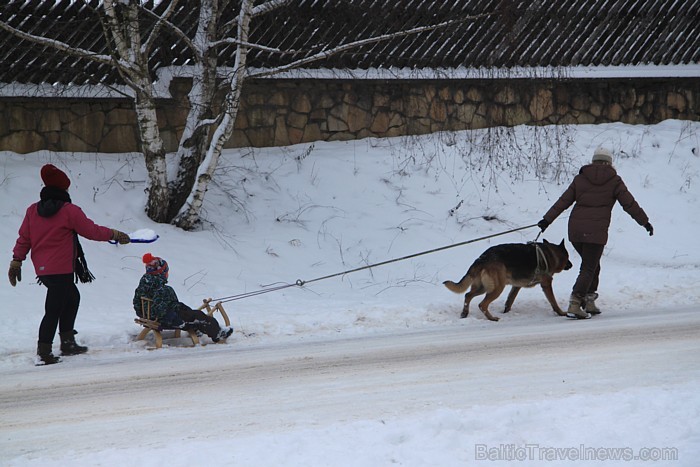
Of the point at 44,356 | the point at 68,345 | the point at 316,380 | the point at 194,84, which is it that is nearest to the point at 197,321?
the point at 68,345

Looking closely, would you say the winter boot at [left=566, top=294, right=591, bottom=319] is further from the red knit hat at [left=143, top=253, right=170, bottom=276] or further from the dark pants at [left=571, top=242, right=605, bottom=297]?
the red knit hat at [left=143, top=253, right=170, bottom=276]

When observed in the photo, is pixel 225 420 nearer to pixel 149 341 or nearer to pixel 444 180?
pixel 149 341

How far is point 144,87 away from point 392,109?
503 cm

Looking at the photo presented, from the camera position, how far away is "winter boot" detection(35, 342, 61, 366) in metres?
6.98

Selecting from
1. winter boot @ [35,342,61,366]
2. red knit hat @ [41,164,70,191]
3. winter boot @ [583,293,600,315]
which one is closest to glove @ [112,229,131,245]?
red knit hat @ [41,164,70,191]

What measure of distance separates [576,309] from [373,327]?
90.3 inches

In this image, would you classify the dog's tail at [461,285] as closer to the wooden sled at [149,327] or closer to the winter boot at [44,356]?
the wooden sled at [149,327]

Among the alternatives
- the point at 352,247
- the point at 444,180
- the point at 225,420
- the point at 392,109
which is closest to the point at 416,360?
the point at 225,420

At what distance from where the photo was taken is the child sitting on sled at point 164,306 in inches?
292

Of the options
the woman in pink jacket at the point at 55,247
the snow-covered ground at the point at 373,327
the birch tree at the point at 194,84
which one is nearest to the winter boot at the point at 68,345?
the woman in pink jacket at the point at 55,247

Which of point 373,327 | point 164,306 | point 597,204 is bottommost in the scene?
point 373,327

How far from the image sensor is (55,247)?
721 cm

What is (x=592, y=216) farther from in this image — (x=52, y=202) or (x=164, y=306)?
(x=52, y=202)

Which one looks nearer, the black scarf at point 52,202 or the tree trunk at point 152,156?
the black scarf at point 52,202
